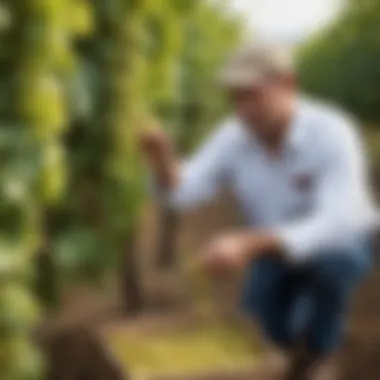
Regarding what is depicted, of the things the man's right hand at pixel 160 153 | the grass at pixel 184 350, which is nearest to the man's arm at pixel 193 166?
the man's right hand at pixel 160 153

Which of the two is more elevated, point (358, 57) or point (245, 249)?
point (358, 57)

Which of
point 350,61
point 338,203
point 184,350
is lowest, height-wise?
point 184,350

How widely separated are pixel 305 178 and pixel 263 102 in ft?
0.22

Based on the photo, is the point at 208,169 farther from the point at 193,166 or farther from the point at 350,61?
the point at 350,61

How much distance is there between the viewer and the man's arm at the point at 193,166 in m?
0.91

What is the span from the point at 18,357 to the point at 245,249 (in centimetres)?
19

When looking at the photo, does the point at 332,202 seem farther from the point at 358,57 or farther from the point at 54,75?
the point at 54,75

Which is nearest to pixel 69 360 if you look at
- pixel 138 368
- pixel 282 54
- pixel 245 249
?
pixel 138 368

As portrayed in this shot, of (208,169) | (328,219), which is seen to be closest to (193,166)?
(208,169)

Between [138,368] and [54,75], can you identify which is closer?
[54,75]

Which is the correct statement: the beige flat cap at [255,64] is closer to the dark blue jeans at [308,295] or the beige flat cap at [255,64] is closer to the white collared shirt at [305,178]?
→ the white collared shirt at [305,178]

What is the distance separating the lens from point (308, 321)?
930 mm

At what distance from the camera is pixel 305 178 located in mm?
896

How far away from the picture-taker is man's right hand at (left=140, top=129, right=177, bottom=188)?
0.91 m
